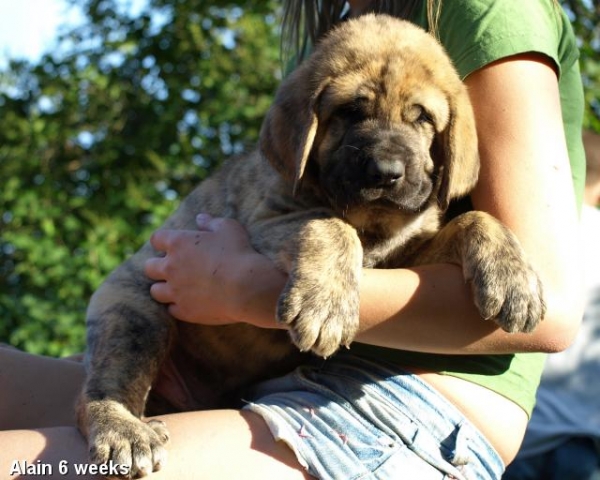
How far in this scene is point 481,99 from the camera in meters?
3.04

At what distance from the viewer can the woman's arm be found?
2775 mm

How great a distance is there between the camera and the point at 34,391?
3.50 metres

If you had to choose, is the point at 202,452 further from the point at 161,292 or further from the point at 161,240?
the point at 161,240

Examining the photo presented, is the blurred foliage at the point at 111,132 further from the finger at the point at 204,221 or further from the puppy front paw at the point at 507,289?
the puppy front paw at the point at 507,289

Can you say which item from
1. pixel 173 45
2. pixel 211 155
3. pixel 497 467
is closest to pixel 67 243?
pixel 211 155

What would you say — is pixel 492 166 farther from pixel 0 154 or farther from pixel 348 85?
pixel 0 154

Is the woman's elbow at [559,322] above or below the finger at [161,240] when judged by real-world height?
above

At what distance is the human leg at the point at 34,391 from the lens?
344 cm

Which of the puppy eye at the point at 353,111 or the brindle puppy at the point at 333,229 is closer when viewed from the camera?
the brindle puppy at the point at 333,229

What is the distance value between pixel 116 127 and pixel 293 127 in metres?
4.30

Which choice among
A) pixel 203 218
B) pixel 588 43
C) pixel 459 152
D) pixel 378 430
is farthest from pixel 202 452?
pixel 588 43

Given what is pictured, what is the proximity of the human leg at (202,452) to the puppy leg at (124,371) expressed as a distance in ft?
0.19

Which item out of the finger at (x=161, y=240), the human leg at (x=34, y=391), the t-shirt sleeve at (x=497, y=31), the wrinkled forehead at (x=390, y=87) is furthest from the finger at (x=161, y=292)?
the t-shirt sleeve at (x=497, y=31)

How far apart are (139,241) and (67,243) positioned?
0.62m
